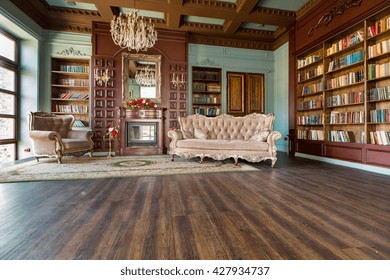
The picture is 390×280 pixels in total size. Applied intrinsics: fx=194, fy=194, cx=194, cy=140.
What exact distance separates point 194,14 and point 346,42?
3649 mm

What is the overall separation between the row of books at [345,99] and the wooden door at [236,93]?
2.70m

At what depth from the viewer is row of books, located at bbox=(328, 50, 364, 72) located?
3.79 meters

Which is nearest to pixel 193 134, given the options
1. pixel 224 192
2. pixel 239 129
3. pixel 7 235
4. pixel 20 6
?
pixel 239 129

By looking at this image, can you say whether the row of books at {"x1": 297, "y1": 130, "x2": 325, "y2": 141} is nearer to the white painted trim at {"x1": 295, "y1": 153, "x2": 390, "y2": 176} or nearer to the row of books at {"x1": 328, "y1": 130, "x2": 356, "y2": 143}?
the row of books at {"x1": 328, "y1": 130, "x2": 356, "y2": 143}

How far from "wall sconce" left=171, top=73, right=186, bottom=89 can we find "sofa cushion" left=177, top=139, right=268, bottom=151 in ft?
8.80

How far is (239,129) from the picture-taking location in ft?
15.3

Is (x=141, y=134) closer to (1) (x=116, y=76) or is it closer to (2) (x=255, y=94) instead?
(1) (x=116, y=76)

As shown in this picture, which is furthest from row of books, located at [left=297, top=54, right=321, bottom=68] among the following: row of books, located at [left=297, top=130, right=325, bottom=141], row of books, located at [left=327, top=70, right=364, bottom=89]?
row of books, located at [left=297, top=130, right=325, bottom=141]

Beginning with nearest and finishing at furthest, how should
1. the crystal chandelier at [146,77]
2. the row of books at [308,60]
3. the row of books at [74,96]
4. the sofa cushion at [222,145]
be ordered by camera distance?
the sofa cushion at [222,145] < the row of books at [308,60] < the row of books at [74,96] < the crystal chandelier at [146,77]

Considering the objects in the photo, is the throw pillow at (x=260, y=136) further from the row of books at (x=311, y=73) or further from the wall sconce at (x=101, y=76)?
the wall sconce at (x=101, y=76)

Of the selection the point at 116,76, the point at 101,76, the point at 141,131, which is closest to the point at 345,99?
the point at 141,131

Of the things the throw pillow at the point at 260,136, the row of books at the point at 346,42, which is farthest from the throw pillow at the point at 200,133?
the row of books at the point at 346,42

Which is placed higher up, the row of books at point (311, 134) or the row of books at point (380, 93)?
the row of books at point (380, 93)

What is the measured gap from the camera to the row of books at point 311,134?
4.70m
